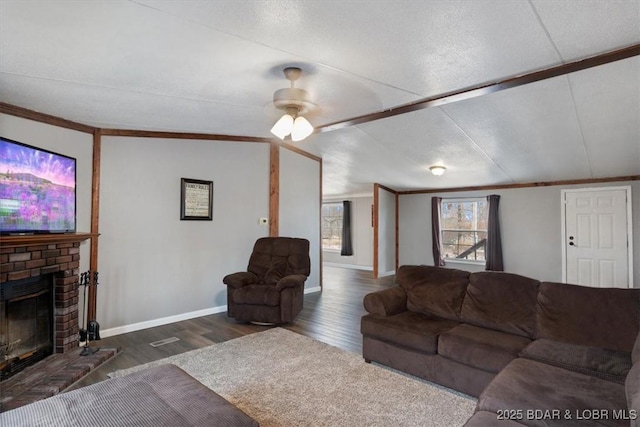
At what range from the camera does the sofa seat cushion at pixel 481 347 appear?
2.18m

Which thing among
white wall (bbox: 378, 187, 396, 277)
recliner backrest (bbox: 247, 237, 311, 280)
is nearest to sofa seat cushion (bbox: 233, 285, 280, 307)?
recliner backrest (bbox: 247, 237, 311, 280)

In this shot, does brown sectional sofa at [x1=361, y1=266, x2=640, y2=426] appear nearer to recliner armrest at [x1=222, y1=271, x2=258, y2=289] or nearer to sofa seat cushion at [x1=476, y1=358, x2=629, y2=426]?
sofa seat cushion at [x1=476, y1=358, x2=629, y2=426]

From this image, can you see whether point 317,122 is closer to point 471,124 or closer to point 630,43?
point 471,124

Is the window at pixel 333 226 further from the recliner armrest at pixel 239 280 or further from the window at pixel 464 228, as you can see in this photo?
the recliner armrest at pixel 239 280

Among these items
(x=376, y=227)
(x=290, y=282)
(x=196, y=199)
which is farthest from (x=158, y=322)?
(x=376, y=227)

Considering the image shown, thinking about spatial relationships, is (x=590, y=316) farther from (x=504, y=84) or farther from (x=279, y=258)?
(x=279, y=258)

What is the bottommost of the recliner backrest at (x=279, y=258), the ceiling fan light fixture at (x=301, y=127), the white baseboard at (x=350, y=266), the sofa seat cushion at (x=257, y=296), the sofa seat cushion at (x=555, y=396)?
the white baseboard at (x=350, y=266)

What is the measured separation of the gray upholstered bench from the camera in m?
1.40

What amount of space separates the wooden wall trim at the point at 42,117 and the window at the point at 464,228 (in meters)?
6.70

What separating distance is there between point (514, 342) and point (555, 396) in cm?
78

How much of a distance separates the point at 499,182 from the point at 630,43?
460 centimetres

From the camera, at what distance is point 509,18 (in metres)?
1.86

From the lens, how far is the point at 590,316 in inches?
88.4

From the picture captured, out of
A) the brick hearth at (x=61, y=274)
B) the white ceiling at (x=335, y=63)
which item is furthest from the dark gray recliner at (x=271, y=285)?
the white ceiling at (x=335, y=63)
